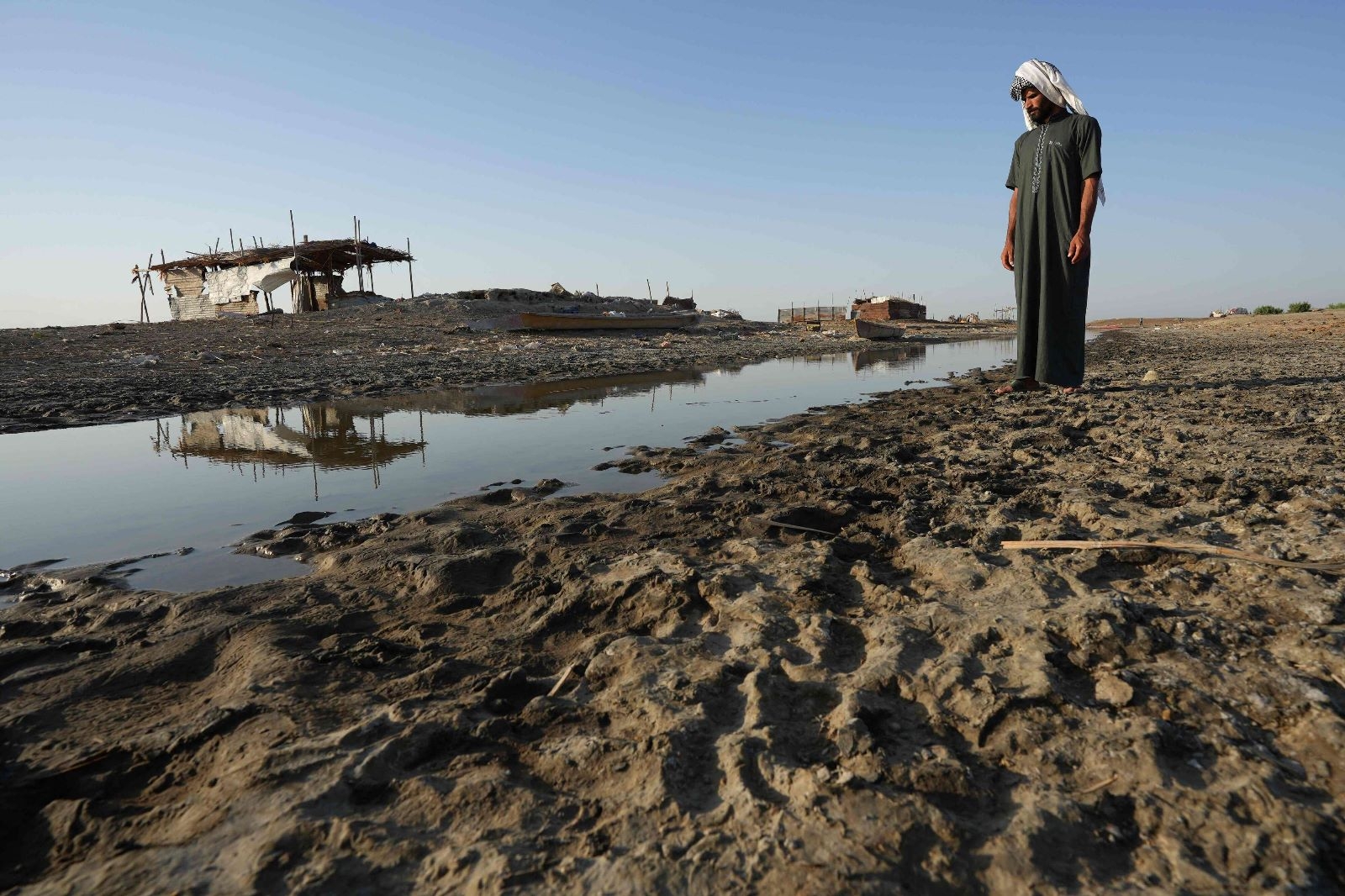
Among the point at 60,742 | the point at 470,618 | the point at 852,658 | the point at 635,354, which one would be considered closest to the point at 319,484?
the point at 470,618

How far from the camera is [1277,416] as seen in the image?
418 cm

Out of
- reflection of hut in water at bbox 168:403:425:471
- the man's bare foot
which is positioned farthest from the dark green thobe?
reflection of hut in water at bbox 168:403:425:471

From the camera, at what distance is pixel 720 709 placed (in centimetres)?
148

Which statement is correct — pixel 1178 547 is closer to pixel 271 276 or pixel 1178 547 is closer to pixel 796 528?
pixel 796 528

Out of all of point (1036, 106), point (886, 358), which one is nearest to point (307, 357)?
point (886, 358)

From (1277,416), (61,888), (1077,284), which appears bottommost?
(61,888)

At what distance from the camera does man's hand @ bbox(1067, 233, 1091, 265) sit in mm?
4852

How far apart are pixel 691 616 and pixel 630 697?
1.47 ft

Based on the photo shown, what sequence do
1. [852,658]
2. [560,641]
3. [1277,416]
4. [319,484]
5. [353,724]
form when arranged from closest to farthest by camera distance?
1. [353,724]
2. [852,658]
3. [560,641]
4. [319,484]
5. [1277,416]

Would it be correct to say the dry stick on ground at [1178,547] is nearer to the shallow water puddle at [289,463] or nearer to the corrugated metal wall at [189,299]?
the shallow water puddle at [289,463]

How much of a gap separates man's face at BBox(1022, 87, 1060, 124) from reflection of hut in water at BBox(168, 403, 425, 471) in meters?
4.98

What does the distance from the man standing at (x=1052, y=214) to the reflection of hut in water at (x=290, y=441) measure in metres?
4.71

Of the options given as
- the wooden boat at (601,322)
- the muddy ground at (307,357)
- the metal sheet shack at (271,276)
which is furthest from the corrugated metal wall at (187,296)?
the wooden boat at (601,322)

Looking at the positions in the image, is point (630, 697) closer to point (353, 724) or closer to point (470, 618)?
point (353, 724)
